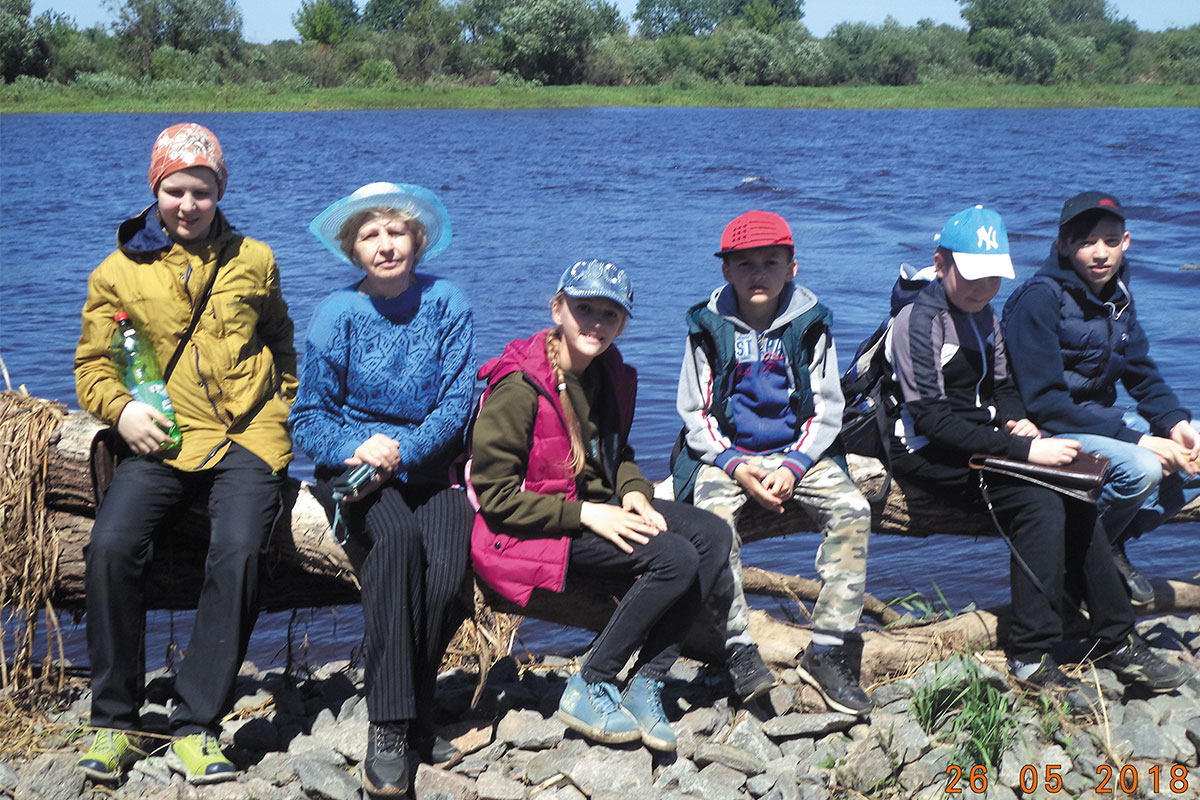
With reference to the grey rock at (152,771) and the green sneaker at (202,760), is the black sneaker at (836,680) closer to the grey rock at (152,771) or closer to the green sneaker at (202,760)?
the green sneaker at (202,760)

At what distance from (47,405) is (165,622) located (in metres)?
2.26

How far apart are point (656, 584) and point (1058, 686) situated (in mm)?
1625

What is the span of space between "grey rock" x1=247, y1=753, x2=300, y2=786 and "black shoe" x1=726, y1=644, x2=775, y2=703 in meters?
1.47

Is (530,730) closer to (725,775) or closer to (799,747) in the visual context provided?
(725,775)

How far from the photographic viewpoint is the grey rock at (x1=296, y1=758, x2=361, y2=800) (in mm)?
3617

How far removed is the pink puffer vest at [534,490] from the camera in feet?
12.0

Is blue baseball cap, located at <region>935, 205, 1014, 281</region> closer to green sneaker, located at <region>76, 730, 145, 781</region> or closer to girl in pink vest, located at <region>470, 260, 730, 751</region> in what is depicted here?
girl in pink vest, located at <region>470, 260, 730, 751</region>

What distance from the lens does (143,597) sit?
3793 mm

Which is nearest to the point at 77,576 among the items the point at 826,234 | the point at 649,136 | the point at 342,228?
the point at 342,228

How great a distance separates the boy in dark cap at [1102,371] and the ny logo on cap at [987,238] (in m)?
0.33

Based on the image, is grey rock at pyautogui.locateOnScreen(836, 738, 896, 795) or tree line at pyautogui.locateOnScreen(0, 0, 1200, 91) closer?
grey rock at pyautogui.locateOnScreen(836, 738, 896, 795)

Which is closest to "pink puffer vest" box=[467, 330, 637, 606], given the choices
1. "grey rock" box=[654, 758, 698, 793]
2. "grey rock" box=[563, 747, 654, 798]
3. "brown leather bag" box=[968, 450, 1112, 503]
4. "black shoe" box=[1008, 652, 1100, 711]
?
"grey rock" box=[563, 747, 654, 798]

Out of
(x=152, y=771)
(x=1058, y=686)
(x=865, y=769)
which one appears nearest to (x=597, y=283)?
(x=865, y=769)

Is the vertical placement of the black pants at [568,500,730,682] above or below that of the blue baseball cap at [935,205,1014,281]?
below
